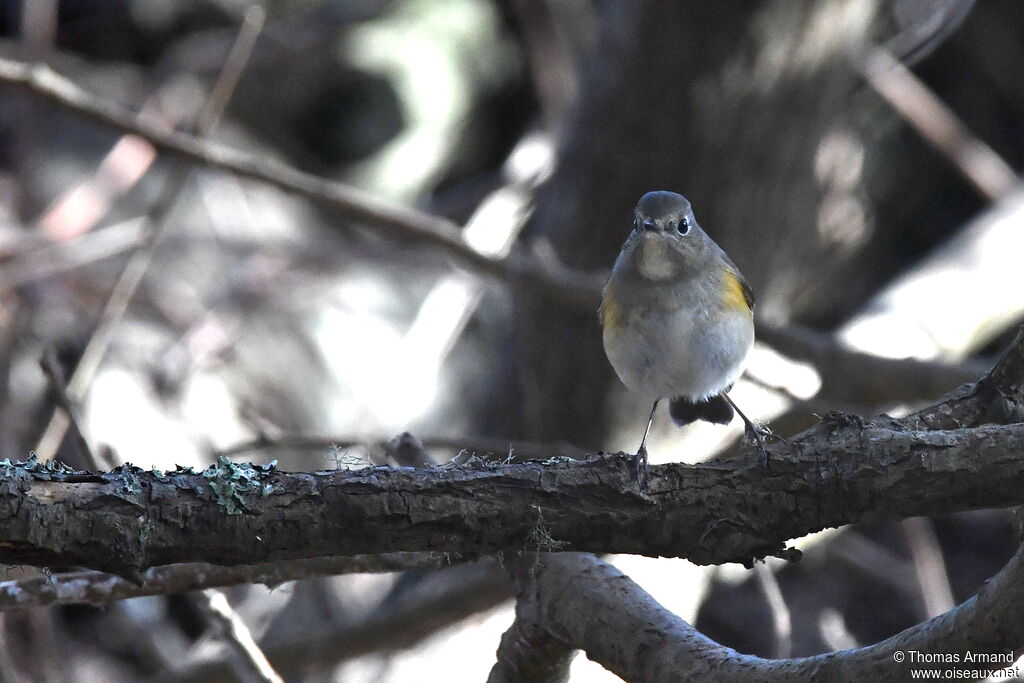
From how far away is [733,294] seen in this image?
8.64ft

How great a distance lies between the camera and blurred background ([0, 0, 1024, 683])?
3.75 m

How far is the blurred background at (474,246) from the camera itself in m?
3.75

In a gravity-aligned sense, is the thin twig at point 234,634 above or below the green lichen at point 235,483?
above

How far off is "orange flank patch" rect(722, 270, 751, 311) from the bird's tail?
0.29 m

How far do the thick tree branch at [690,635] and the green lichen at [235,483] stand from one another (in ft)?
2.38

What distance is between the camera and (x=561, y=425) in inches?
164

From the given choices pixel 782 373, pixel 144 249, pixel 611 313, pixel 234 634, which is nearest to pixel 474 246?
pixel 144 249

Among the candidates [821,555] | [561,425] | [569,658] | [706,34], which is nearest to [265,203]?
[561,425]

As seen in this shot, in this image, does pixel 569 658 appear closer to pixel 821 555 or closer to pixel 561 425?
pixel 561 425

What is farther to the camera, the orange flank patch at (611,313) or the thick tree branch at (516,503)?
the orange flank patch at (611,313)

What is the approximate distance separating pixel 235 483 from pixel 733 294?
1.49 meters

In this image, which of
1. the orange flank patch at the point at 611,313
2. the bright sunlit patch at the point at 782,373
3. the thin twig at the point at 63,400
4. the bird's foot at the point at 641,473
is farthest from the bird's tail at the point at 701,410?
the thin twig at the point at 63,400

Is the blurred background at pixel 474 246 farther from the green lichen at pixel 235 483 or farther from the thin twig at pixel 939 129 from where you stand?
the green lichen at pixel 235 483

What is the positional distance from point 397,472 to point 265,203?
424cm
